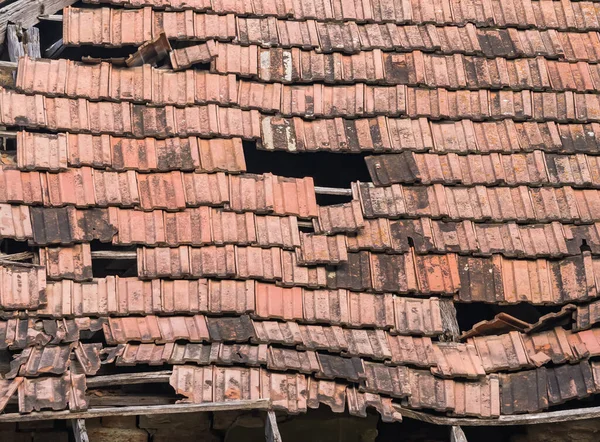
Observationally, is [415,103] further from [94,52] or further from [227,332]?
[94,52]

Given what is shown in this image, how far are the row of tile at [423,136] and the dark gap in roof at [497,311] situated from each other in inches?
56.8

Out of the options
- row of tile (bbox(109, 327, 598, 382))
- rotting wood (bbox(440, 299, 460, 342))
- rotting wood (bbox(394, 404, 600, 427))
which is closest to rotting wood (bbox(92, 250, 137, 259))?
row of tile (bbox(109, 327, 598, 382))

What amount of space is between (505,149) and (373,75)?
1.37 meters

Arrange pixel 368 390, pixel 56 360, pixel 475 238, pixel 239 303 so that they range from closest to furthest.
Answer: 1. pixel 56 360
2. pixel 368 390
3. pixel 239 303
4. pixel 475 238

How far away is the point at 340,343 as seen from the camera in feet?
34.3

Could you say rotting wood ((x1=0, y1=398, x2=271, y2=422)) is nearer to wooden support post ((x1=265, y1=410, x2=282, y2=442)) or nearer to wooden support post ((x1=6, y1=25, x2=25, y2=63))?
wooden support post ((x1=265, y1=410, x2=282, y2=442))

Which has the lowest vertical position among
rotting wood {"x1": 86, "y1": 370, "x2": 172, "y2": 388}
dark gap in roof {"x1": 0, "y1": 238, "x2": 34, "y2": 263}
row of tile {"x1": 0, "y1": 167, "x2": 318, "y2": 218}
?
rotting wood {"x1": 86, "y1": 370, "x2": 172, "y2": 388}

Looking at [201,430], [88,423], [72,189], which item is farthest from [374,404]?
[72,189]

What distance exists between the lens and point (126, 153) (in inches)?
432

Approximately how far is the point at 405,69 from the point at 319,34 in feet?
2.80

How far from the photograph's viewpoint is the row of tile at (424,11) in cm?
1183

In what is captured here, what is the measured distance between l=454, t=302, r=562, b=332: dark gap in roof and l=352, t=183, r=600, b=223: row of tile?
0.86 meters

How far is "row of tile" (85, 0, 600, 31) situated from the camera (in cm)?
1183

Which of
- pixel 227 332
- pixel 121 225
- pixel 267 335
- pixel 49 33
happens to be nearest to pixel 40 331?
pixel 121 225
